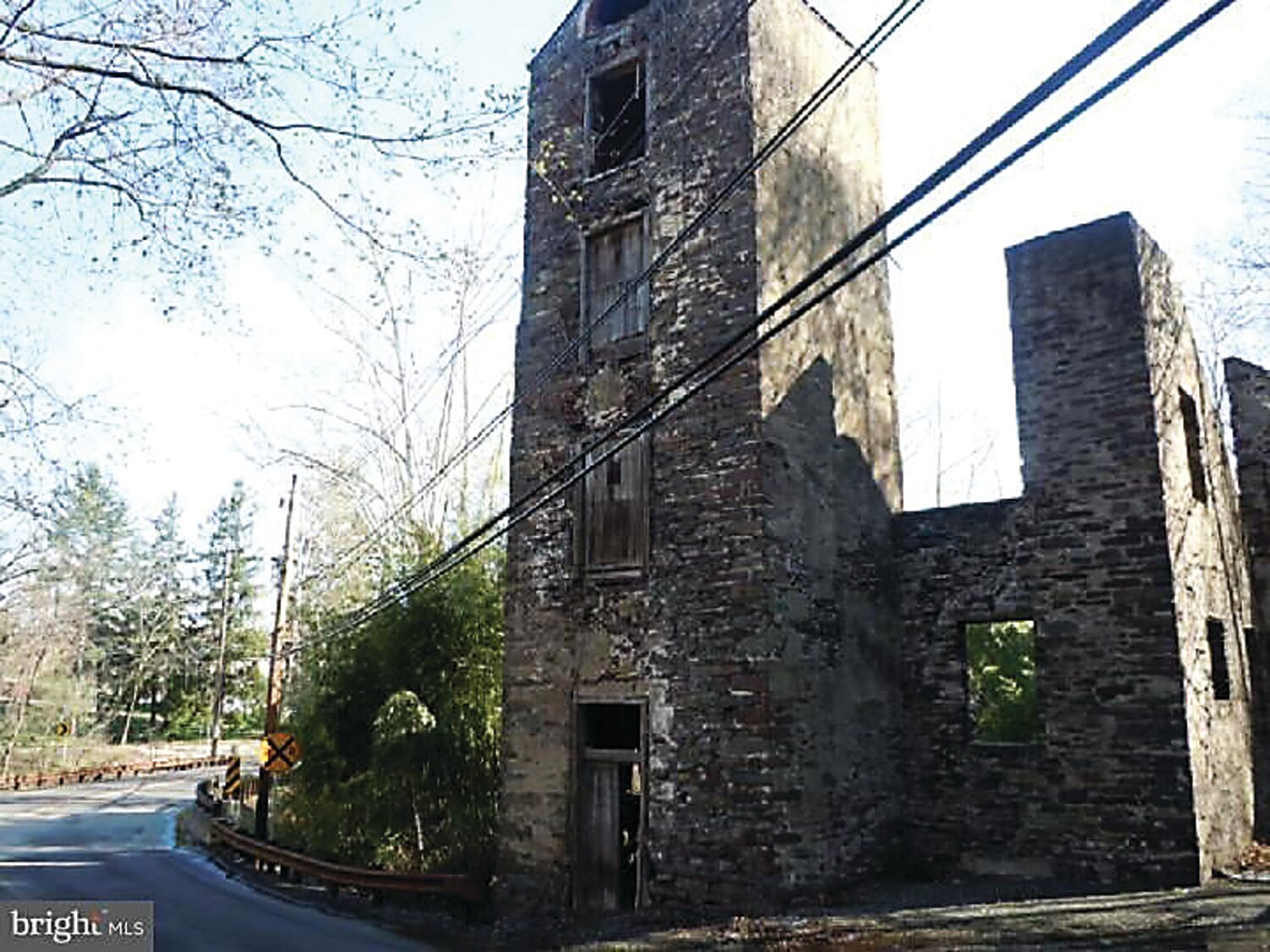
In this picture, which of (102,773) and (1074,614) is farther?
(102,773)

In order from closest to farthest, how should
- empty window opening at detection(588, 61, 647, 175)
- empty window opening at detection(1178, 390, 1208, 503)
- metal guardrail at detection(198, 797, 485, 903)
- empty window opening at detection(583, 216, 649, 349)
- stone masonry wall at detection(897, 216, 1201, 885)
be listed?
stone masonry wall at detection(897, 216, 1201, 885), empty window opening at detection(1178, 390, 1208, 503), empty window opening at detection(583, 216, 649, 349), metal guardrail at detection(198, 797, 485, 903), empty window opening at detection(588, 61, 647, 175)

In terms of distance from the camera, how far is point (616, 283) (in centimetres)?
1348

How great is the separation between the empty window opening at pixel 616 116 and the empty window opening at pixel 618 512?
4441mm

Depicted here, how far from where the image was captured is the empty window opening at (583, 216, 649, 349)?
13.1 metres

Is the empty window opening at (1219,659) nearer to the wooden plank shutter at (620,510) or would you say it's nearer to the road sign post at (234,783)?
the wooden plank shutter at (620,510)

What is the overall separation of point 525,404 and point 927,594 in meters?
6.12

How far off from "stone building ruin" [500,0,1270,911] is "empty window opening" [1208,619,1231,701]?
0.08m

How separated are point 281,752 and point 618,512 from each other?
9.45 metres

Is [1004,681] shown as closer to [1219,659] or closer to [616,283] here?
[1219,659]

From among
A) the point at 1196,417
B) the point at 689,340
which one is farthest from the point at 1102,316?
the point at 689,340

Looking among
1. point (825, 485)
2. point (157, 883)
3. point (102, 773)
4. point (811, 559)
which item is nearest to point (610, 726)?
point (811, 559)

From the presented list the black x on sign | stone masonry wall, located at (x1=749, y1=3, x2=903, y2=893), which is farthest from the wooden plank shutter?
the black x on sign

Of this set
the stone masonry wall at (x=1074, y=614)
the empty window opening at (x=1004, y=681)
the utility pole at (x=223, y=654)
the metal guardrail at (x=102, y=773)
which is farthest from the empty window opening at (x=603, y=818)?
the utility pole at (x=223, y=654)

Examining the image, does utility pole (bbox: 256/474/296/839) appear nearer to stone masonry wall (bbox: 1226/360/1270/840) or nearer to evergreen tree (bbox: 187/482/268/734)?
stone masonry wall (bbox: 1226/360/1270/840)
